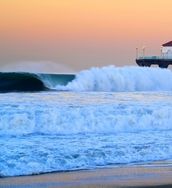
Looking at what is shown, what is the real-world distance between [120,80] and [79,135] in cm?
1909

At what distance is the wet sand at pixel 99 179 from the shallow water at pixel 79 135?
344 mm

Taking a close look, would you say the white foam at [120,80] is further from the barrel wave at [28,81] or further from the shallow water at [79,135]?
the shallow water at [79,135]

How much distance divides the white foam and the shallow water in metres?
11.4

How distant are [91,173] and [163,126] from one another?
6700 mm

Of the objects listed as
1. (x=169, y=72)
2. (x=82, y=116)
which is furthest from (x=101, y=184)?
(x=169, y=72)

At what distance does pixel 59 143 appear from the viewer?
10.1 meters

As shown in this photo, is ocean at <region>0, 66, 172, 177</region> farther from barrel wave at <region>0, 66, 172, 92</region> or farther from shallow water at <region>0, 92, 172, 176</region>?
barrel wave at <region>0, 66, 172, 92</region>

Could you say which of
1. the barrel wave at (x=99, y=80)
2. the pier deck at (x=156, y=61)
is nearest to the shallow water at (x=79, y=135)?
the barrel wave at (x=99, y=80)

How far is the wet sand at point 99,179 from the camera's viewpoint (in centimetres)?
696

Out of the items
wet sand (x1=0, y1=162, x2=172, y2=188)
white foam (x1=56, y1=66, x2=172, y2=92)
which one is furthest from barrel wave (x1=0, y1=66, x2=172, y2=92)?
wet sand (x1=0, y1=162, x2=172, y2=188)

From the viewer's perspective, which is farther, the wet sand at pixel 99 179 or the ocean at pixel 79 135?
the ocean at pixel 79 135

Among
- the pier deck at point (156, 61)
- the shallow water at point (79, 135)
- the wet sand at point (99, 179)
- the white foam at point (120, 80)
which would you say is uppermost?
the pier deck at point (156, 61)

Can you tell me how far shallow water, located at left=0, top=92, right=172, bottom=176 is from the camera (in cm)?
840

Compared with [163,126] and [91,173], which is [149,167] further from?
[163,126]
